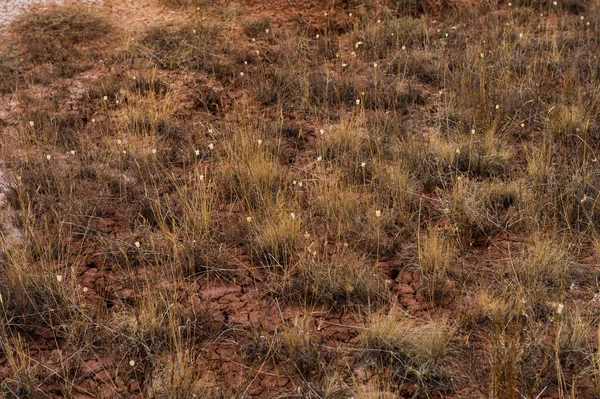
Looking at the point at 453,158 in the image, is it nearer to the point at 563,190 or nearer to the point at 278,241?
the point at 563,190

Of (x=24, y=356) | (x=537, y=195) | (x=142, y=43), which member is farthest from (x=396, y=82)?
(x=24, y=356)

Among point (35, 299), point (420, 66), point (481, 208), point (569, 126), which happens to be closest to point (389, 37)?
point (420, 66)


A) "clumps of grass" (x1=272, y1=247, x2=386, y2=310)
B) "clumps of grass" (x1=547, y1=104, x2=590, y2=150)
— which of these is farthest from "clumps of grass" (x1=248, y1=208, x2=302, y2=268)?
"clumps of grass" (x1=547, y1=104, x2=590, y2=150)

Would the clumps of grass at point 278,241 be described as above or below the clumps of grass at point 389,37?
below

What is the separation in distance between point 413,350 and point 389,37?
3934 mm

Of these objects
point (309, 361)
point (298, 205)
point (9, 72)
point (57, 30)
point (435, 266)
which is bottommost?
point (309, 361)

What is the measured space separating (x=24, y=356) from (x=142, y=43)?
385cm

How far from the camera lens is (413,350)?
3330mm

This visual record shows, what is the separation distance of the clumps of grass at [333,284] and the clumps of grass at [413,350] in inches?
9.3

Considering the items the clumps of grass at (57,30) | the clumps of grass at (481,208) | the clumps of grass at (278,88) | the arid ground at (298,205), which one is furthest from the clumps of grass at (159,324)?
the clumps of grass at (57,30)

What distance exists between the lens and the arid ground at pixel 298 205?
10.9 feet

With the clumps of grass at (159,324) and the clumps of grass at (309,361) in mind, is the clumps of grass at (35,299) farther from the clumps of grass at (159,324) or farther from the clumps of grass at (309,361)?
the clumps of grass at (309,361)

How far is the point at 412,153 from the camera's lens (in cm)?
479

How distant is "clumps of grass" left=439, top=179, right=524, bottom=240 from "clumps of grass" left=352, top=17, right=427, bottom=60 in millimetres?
2197
